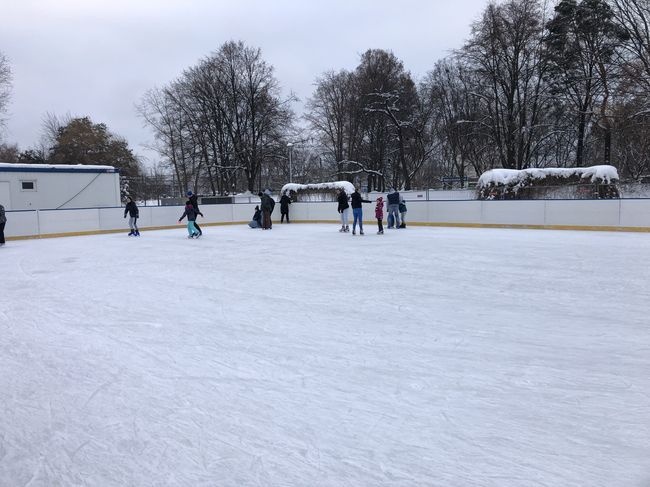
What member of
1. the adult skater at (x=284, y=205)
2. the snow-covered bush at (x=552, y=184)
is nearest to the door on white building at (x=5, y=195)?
the adult skater at (x=284, y=205)

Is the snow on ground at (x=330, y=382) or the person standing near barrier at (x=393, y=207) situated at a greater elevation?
the person standing near barrier at (x=393, y=207)

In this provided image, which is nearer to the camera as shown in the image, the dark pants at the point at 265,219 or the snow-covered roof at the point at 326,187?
the dark pants at the point at 265,219

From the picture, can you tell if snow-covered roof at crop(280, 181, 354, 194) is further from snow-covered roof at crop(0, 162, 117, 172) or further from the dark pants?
snow-covered roof at crop(0, 162, 117, 172)

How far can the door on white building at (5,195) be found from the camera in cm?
2088

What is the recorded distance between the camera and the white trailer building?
21.4 m

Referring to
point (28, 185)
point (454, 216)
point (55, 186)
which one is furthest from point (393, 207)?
point (28, 185)

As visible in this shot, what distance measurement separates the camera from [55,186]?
74.9 ft

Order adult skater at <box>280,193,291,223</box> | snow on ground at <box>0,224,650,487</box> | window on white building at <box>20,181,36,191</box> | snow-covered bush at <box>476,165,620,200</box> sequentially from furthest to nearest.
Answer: adult skater at <box>280,193,291,223</box> → window on white building at <box>20,181,36,191</box> → snow-covered bush at <box>476,165,620,200</box> → snow on ground at <box>0,224,650,487</box>

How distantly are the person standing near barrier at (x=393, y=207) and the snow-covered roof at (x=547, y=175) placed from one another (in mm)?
6202

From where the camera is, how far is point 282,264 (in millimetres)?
9680

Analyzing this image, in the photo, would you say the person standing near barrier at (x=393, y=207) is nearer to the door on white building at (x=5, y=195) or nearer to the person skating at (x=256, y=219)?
the person skating at (x=256, y=219)

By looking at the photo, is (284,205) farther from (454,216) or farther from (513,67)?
(513,67)

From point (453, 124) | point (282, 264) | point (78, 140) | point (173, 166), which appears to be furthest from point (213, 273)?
point (78, 140)

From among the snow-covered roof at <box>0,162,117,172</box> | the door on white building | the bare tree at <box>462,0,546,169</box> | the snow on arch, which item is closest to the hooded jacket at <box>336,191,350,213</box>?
the snow on arch
